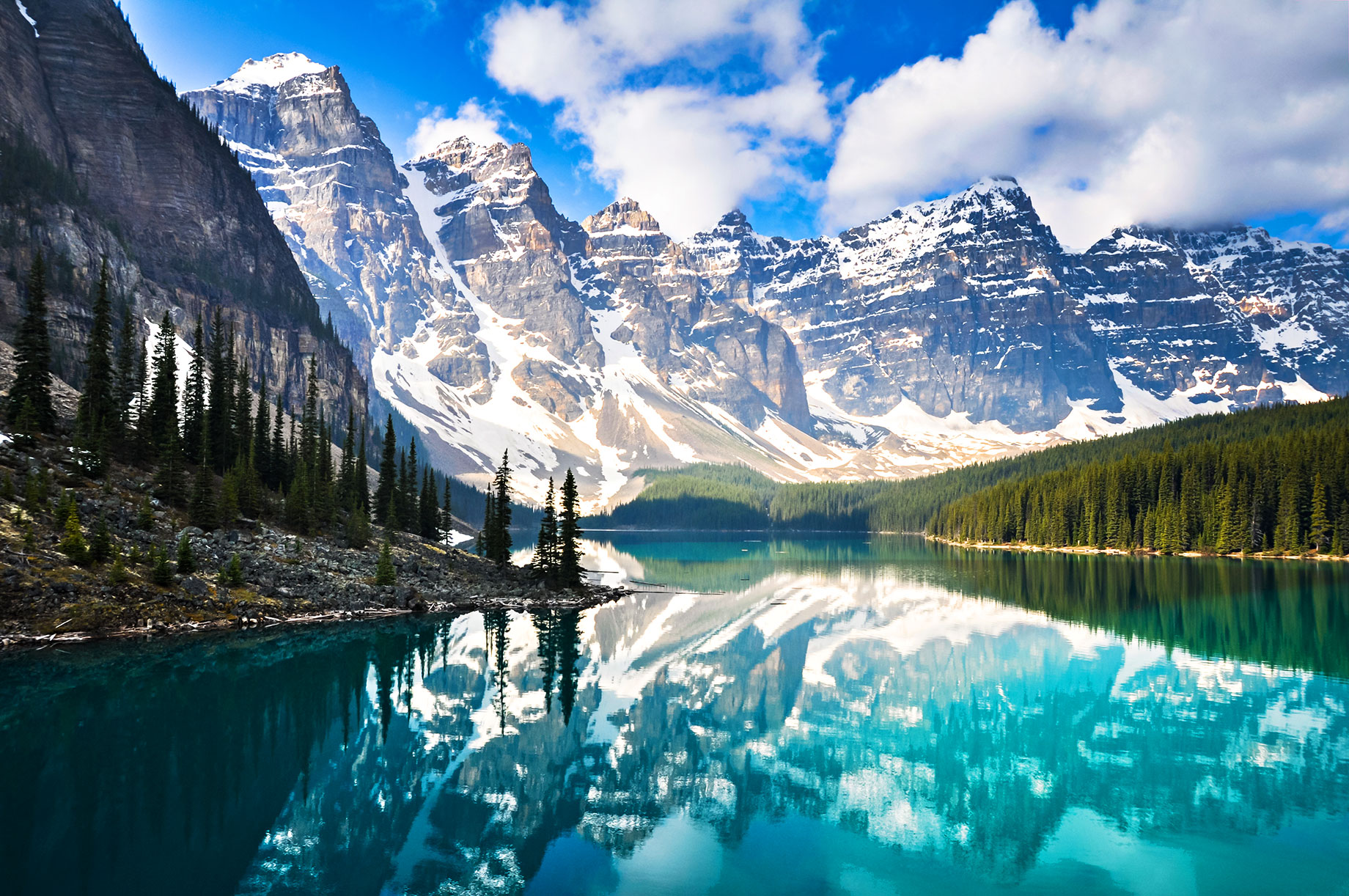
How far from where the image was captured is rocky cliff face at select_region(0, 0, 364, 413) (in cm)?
11806

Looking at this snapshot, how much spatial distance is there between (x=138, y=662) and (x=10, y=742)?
12.9 meters

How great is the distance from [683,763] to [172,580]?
120ft

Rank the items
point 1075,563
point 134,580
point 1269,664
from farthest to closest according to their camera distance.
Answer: point 1075,563
point 134,580
point 1269,664

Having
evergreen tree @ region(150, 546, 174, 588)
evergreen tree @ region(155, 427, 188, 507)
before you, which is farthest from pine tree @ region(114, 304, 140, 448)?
evergreen tree @ region(150, 546, 174, 588)

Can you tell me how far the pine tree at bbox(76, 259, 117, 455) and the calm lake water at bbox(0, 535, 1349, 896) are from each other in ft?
70.3

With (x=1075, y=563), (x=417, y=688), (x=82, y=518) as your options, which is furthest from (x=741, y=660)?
(x=1075, y=563)

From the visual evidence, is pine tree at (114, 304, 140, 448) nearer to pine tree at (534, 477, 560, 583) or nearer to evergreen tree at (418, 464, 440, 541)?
evergreen tree at (418, 464, 440, 541)

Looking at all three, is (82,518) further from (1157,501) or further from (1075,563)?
(1157,501)

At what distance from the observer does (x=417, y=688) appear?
127 ft

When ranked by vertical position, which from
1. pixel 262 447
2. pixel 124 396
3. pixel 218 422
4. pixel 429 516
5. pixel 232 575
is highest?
pixel 124 396

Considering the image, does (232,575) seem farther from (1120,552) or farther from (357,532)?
(1120,552)

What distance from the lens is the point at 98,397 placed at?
2404 inches

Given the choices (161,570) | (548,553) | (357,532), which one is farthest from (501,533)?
(161,570)

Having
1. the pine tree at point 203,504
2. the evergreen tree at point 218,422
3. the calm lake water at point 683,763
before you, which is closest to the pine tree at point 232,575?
the pine tree at point 203,504
